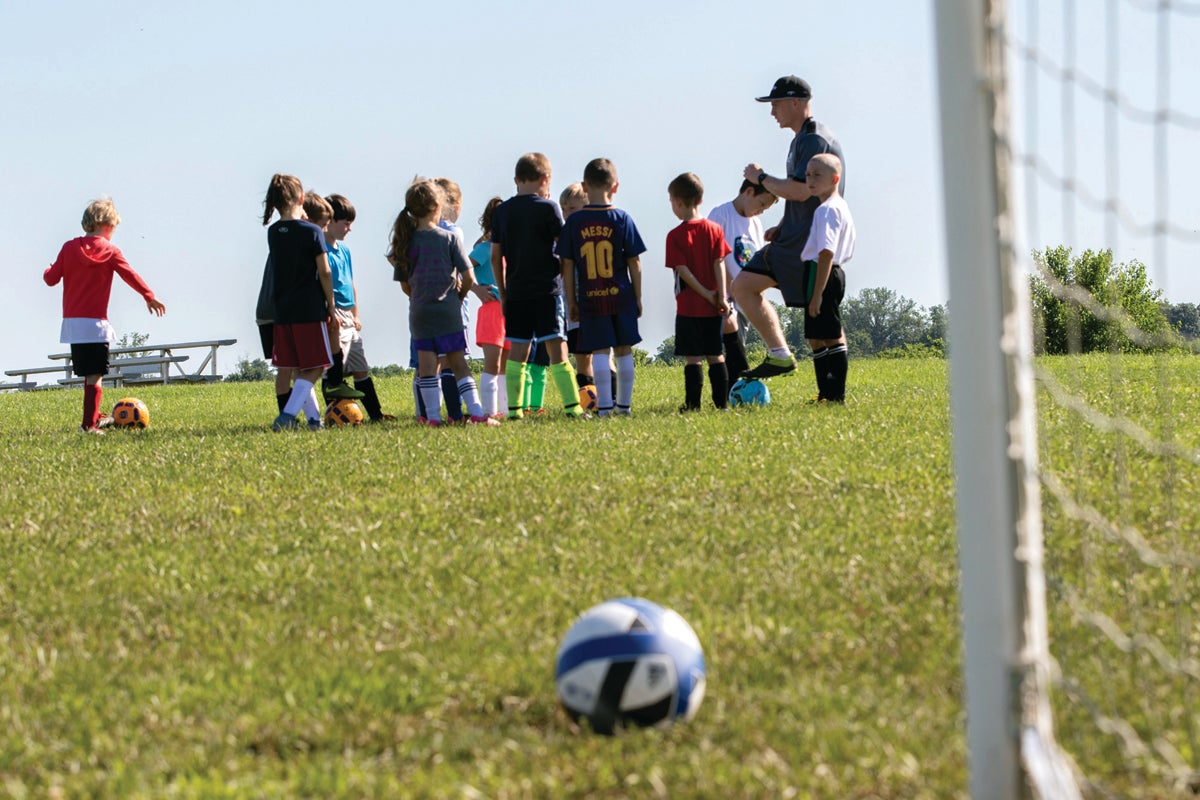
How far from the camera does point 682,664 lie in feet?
11.3

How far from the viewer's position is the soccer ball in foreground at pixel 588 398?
11898 millimetres

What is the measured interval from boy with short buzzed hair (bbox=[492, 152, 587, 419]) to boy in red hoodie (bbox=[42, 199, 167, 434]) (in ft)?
12.0

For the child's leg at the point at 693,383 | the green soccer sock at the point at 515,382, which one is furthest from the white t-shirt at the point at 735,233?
the green soccer sock at the point at 515,382

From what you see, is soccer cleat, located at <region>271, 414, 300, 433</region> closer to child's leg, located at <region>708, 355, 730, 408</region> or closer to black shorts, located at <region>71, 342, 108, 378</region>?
black shorts, located at <region>71, 342, 108, 378</region>

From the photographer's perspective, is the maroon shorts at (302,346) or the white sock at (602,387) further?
the maroon shorts at (302,346)

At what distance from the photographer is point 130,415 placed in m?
13.2

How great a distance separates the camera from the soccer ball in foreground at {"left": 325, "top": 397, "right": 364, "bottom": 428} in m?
11.9

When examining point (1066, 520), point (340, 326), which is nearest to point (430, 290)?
point (340, 326)

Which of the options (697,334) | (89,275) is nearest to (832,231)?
(697,334)

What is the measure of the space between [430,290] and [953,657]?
25.4ft

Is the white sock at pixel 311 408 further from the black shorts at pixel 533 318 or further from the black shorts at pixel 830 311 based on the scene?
the black shorts at pixel 830 311

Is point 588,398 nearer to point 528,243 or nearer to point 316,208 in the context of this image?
point 528,243

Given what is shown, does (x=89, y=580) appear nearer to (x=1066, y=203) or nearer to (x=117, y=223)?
(x=1066, y=203)

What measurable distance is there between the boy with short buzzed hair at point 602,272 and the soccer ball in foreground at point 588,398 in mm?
836
